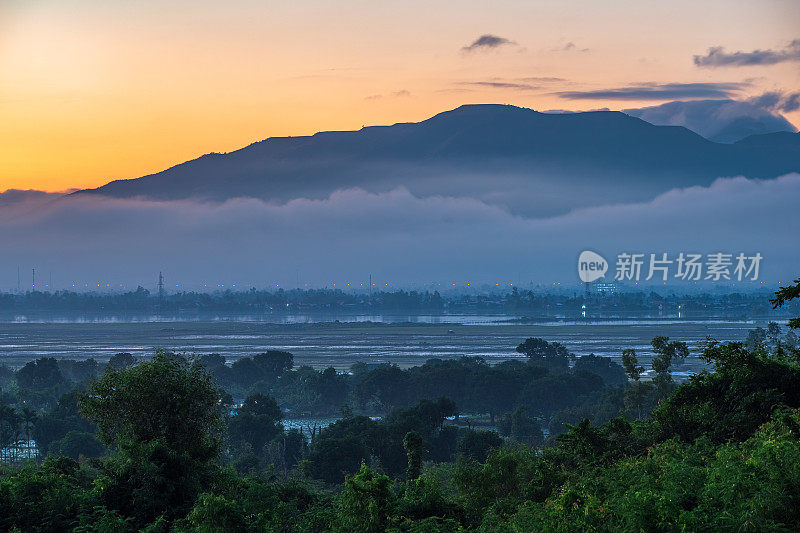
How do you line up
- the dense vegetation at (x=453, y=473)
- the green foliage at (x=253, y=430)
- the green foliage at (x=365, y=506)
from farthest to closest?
1. the green foliage at (x=253, y=430)
2. the green foliage at (x=365, y=506)
3. the dense vegetation at (x=453, y=473)

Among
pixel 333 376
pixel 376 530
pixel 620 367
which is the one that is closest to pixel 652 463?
pixel 376 530

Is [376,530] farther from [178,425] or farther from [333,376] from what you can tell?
[333,376]

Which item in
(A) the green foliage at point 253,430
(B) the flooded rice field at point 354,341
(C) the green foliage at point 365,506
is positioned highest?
(C) the green foliage at point 365,506

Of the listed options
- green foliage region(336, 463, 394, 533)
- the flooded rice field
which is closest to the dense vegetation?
green foliage region(336, 463, 394, 533)

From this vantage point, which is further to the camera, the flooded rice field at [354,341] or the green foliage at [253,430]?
the flooded rice field at [354,341]

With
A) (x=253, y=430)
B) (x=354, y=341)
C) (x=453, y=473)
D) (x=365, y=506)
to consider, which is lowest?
(x=354, y=341)

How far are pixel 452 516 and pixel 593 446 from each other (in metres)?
6.23

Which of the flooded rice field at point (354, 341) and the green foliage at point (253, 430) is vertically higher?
the green foliage at point (253, 430)

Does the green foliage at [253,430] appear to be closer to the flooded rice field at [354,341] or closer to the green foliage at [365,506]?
the green foliage at [365,506]

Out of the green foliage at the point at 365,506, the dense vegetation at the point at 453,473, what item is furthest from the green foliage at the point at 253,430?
the green foliage at the point at 365,506

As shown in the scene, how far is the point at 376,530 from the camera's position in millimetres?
17812

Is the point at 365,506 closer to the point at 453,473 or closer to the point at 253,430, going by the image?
the point at 453,473

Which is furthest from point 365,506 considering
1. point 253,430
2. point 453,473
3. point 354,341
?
point 354,341

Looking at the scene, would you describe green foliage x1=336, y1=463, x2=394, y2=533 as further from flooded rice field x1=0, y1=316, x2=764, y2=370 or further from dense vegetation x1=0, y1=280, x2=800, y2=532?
flooded rice field x1=0, y1=316, x2=764, y2=370
